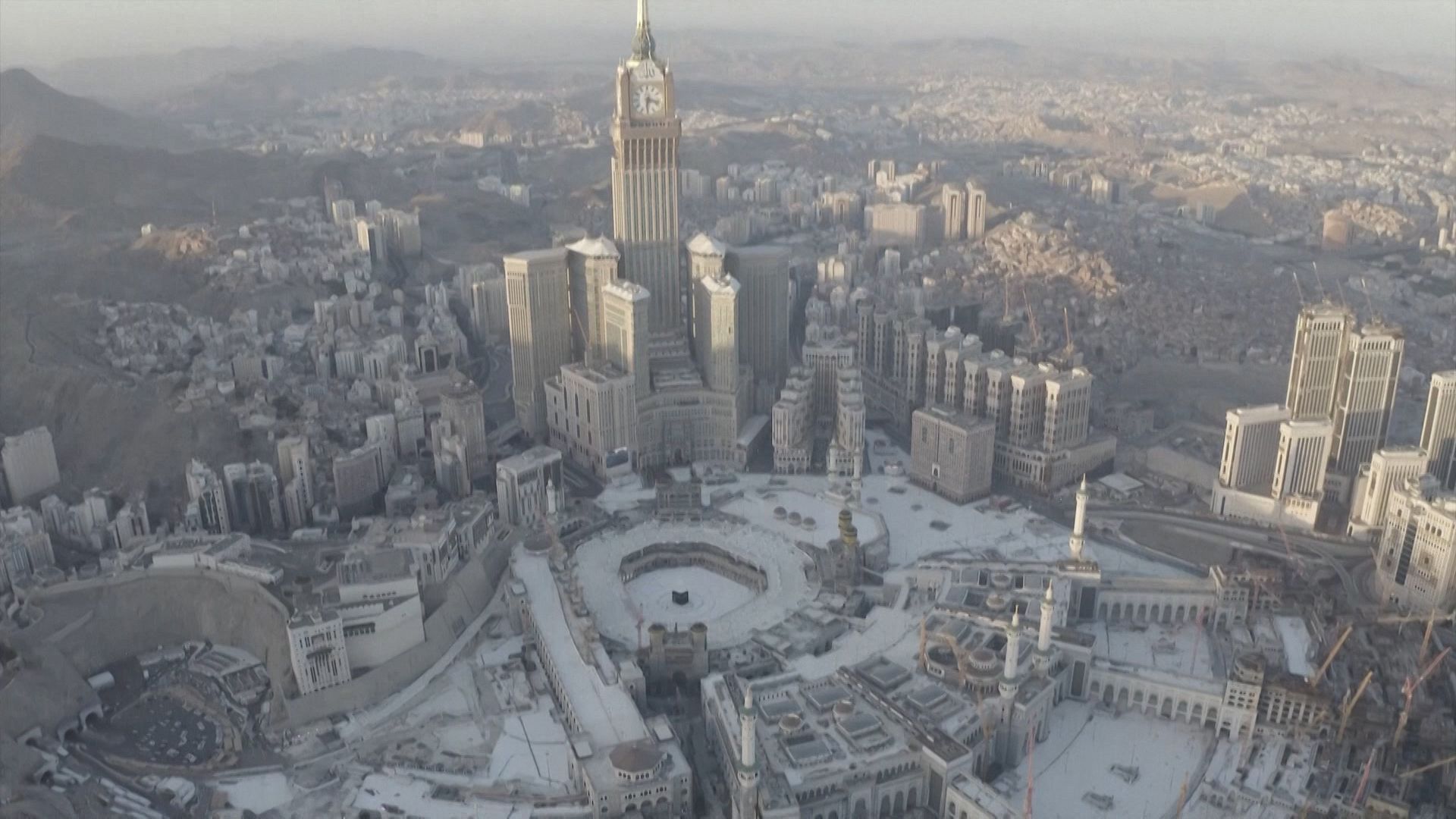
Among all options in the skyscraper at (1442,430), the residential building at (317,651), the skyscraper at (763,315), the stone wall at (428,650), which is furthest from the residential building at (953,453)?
the residential building at (317,651)

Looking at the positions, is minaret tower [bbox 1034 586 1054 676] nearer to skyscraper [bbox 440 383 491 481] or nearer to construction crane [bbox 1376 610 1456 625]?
construction crane [bbox 1376 610 1456 625]

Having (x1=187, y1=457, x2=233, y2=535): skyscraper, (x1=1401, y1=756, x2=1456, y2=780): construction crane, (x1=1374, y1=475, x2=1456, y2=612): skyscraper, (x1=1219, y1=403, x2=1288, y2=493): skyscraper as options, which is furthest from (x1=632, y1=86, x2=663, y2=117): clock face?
(x1=1401, y1=756, x2=1456, y2=780): construction crane

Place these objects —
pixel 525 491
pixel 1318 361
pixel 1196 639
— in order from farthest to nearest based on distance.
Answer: pixel 1318 361 → pixel 525 491 → pixel 1196 639

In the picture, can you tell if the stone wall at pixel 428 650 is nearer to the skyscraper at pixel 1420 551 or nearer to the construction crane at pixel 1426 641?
the construction crane at pixel 1426 641

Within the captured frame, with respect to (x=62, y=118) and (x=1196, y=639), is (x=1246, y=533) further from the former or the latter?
(x=62, y=118)

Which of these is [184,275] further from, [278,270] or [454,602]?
[454,602]

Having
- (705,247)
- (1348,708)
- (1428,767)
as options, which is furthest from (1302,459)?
(705,247)
